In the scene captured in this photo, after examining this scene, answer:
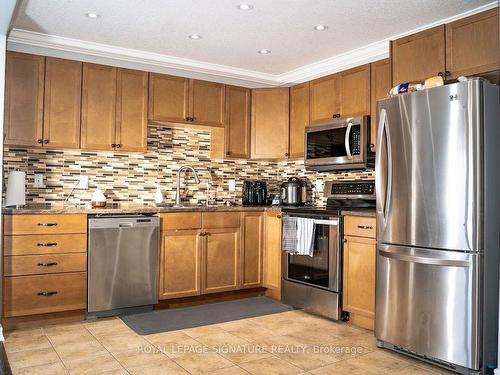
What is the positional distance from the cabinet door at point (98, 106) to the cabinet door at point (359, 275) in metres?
2.31

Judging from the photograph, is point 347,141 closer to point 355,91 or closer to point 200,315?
point 355,91

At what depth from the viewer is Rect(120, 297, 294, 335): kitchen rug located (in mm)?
3623

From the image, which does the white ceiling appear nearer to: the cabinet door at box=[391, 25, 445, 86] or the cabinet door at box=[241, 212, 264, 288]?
the cabinet door at box=[391, 25, 445, 86]

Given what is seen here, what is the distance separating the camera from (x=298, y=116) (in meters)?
4.84

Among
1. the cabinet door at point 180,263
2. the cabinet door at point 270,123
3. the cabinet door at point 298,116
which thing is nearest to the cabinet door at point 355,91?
the cabinet door at point 298,116

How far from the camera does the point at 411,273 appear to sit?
2.92 meters

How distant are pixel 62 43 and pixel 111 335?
8.10 feet

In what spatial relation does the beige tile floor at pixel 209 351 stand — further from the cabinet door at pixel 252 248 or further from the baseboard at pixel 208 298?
the cabinet door at pixel 252 248

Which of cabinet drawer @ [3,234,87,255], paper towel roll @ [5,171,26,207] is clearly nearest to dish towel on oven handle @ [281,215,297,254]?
cabinet drawer @ [3,234,87,255]

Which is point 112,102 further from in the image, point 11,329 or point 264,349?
point 264,349

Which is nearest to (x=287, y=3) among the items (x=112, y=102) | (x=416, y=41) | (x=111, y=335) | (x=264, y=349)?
(x=416, y=41)

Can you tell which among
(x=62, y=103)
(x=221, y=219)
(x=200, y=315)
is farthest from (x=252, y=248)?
(x=62, y=103)

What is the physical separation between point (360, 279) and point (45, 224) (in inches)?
96.6

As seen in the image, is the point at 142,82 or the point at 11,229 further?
the point at 142,82
